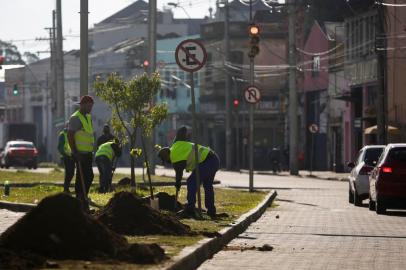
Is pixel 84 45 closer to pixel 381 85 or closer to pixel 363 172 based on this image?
pixel 363 172

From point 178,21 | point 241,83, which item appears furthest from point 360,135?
point 178,21

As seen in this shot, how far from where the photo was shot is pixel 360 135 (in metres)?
67.2

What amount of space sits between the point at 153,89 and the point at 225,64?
5593 centimetres

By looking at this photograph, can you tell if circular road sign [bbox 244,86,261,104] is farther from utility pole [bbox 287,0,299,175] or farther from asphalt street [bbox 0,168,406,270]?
utility pole [bbox 287,0,299,175]

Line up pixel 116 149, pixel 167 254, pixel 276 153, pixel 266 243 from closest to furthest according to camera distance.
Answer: pixel 167 254
pixel 266 243
pixel 116 149
pixel 276 153

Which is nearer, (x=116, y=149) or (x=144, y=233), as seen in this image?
(x=144, y=233)

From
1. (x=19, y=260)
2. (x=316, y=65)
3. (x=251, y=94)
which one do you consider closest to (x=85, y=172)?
(x=19, y=260)

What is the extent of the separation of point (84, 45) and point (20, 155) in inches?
1857

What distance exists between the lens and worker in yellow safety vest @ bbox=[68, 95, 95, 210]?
21141mm

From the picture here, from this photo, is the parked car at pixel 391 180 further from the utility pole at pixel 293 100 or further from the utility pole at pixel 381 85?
the utility pole at pixel 293 100

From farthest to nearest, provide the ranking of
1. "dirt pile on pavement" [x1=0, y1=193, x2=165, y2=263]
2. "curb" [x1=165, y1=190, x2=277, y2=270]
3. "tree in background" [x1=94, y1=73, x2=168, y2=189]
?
1. "tree in background" [x1=94, y1=73, x2=168, y2=189]
2. "curb" [x1=165, y1=190, x2=277, y2=270]
3. "dirt pile on pavement" [x1=0, y1=193, x2=165, y2=263]

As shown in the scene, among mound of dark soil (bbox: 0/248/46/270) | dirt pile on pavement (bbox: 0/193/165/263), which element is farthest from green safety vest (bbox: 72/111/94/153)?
mound of dark soil (bbox: 0/248/46/270)

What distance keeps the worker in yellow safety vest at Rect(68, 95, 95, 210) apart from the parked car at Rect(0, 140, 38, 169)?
51.2 metres

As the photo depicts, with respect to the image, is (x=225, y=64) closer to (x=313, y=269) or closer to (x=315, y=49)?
(x=315, y=49)
